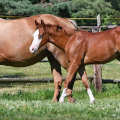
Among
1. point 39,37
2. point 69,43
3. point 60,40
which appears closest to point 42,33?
point 39,37

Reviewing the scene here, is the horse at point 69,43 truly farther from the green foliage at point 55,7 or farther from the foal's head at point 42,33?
the green foliage at point 55,7

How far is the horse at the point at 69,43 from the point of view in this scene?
6.21 metres

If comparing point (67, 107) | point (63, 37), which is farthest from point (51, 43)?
point (67, 107)

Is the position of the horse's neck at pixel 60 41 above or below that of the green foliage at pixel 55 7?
above

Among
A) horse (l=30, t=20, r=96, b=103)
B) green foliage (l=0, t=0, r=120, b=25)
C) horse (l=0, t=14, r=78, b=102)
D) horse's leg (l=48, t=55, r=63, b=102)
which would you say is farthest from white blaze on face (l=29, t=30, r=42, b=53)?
green foliage (l=0, t=0, r=120, b=25)

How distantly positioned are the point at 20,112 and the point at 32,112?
0.22m

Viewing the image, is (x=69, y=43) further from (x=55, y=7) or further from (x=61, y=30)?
(x=55, y=7)

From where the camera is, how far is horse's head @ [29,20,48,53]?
631 centimetres

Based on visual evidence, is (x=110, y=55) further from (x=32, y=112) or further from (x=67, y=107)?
(x=32, y=112)

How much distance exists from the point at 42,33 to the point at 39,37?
0.12 m

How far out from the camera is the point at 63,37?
6.57 m

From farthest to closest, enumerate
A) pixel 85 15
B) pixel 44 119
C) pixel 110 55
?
pixel 85 15
pixel 110 55
pixel 44 119

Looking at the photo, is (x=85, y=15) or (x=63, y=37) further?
(x=85, y=15)

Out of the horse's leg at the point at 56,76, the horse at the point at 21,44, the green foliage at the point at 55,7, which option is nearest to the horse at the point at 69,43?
the horse at the point at 21,44
